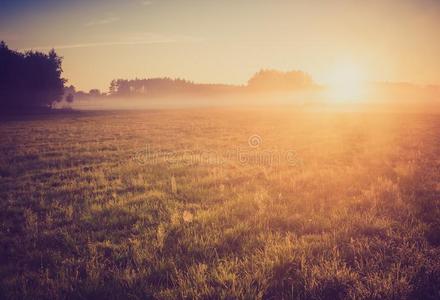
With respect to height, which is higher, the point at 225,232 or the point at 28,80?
the point at 28,80

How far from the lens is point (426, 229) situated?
549 centimetres

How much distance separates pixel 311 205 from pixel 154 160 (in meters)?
8.68

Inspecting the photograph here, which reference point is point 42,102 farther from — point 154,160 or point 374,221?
point 374,221

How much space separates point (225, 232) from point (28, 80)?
216 feet

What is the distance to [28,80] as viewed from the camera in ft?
189

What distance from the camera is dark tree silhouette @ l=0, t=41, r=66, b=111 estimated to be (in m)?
53.9

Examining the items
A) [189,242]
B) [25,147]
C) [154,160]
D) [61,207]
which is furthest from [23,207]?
[25,147]

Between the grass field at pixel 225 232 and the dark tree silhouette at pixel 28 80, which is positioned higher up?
the dark tree silhouette at pixel 28 80

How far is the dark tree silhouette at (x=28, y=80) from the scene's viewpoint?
53938 millimetres

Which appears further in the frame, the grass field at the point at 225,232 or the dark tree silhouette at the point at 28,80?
the dark tree silhouette at the point at 28,80

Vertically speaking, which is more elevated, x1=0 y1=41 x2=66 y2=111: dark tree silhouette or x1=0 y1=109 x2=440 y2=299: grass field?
x1=0 y1=41 x2=66 y2=111: dark tree silhouette

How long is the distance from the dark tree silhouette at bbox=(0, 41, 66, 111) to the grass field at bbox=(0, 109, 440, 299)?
54.0 m

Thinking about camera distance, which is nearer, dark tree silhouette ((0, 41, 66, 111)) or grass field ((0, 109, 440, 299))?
grass field ((0, 109, 440, 299))

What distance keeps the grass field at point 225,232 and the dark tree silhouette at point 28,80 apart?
5396 centimetres
